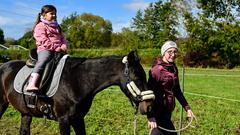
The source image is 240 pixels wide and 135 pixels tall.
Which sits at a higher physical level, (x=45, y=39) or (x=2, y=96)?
(x=45, y=39)

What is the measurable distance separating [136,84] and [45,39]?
1.59 meters

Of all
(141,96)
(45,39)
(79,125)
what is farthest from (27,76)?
(141,96)

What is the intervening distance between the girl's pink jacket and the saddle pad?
0.25 metres

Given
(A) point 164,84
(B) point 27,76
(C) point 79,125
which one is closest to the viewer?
(A) point 164,84

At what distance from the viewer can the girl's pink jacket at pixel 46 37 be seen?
209 inches

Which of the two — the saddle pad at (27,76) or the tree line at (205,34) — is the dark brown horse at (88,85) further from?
the tree line at (205,34)

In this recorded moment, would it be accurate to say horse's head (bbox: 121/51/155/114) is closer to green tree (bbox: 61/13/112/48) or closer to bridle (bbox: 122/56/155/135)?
bridle (bbox: 122/56/155/135)

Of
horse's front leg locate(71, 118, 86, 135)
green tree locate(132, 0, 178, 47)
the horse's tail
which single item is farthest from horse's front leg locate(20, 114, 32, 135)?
green tree locate(132, 0, 178, 47)

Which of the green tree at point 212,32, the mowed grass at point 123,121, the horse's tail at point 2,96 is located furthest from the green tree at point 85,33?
the horse's tail at point 2,96

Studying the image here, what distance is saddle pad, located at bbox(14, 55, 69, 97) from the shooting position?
5.09 meters

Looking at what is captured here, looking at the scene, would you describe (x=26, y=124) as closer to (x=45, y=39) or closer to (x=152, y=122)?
(x=45, y=39)

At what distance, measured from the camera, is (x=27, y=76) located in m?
5.50

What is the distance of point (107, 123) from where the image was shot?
8.38m

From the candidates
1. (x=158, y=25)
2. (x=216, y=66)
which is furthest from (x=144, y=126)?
(x=158, y=25)
